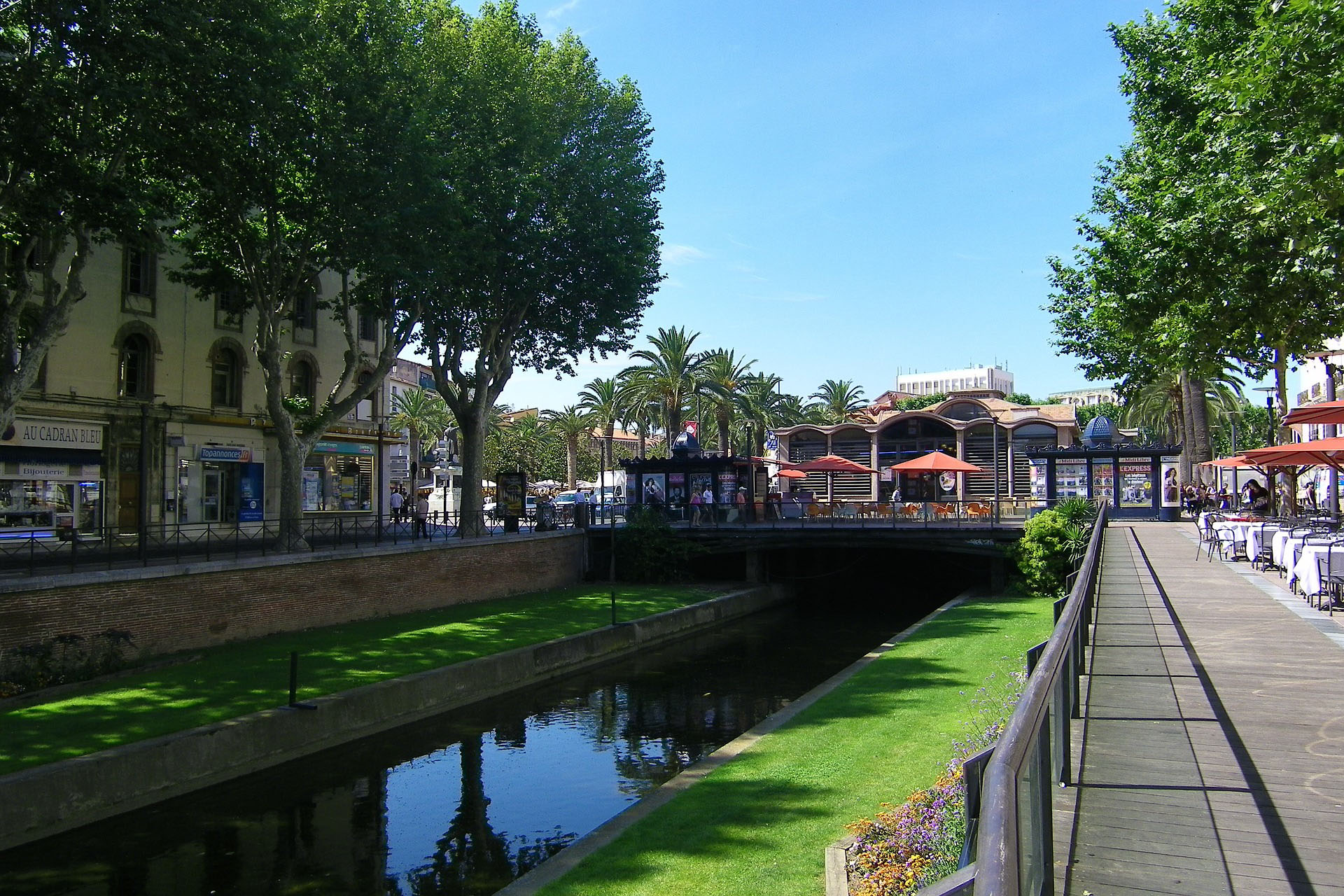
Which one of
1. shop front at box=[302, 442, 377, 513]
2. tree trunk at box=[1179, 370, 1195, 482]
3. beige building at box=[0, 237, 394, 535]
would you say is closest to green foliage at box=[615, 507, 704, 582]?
shop front at box=[302, 442, 377, 513]

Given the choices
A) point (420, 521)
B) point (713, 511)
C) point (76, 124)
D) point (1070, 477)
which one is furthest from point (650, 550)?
point (76, 124)

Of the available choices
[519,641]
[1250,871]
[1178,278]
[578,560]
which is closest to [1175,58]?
[1178,278]

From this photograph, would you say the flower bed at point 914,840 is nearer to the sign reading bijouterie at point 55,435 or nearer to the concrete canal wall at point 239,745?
the concrete canal wall at point 239,745

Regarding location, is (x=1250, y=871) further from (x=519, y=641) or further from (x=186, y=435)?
(x=186, y=435)

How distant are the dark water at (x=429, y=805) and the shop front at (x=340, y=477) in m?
18.4

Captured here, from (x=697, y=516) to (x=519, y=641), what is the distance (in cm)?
1545

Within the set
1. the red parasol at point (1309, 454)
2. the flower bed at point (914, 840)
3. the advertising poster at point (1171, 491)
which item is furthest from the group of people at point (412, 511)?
the advertising poster at point (1171, 491)

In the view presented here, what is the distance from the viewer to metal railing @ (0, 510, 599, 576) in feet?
64.5

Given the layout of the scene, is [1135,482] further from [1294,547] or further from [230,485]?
[230,485]

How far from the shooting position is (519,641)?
22.7m

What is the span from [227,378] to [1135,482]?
3462cm

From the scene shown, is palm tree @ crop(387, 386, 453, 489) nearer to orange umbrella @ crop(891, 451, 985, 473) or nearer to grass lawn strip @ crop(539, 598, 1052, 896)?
orange umbrella @ crop(891, 451, 985, 473)

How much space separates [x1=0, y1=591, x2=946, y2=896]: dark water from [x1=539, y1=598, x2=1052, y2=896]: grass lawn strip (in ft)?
6.84

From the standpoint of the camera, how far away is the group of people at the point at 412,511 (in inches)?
1191
